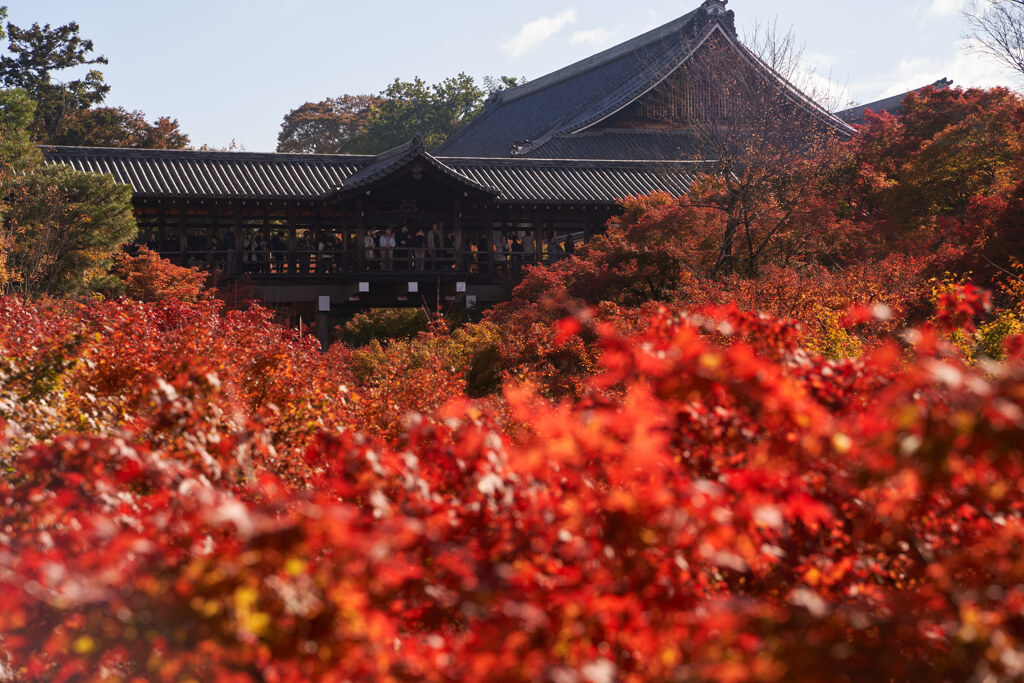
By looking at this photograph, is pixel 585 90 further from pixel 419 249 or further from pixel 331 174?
pixel 419 249

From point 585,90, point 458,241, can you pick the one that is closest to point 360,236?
point 458,241

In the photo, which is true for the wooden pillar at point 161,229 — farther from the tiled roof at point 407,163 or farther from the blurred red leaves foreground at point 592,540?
the blurred red leaves foreground at point 592,540

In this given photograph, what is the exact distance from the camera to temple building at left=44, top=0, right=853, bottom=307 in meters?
21.8

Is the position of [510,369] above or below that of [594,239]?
below

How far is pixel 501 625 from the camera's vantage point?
7.16ft

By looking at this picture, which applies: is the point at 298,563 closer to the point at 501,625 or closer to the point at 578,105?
the point at 501,625

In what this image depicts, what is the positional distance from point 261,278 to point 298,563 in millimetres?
20676

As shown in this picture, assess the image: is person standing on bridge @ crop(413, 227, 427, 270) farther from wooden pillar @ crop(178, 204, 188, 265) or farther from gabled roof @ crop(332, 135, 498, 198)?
wooden pillar @ crop(178, 204, 188, 265)

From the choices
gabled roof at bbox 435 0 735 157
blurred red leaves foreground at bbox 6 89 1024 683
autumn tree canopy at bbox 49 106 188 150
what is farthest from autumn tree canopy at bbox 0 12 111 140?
blurred red leaves foreground at bbox 6 89 1024 683

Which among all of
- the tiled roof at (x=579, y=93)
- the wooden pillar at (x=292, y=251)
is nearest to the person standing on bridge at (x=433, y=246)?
the wooden pillar at (x=292, y=251)

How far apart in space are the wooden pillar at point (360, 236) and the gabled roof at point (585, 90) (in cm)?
917

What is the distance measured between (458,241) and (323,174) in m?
4.28

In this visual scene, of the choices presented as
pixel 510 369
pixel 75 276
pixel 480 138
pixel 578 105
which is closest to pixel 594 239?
pixel 510 369

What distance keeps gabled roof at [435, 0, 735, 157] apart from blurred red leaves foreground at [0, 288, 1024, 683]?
26.6 metres
